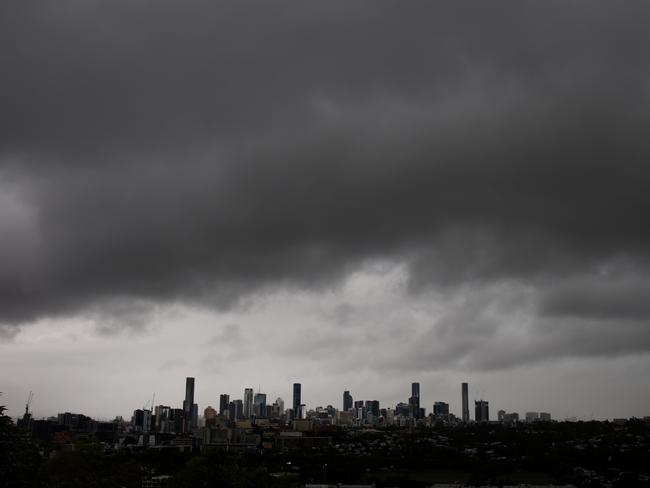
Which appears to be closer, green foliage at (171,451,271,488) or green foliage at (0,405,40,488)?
green foliage at (0,405,40,488)

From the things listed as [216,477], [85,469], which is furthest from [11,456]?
[85,469]

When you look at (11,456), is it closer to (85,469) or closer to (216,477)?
(216,477)

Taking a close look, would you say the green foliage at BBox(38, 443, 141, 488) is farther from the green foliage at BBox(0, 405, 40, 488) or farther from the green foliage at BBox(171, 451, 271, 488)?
the green foliage at BBox(0, 405, 40, 488)

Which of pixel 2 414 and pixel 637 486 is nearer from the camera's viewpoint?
pixel 2 414

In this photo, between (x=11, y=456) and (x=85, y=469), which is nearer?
(x=11, y=456)

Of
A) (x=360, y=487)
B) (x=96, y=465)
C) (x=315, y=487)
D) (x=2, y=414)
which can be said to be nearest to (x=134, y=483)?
(x=96, y=465)

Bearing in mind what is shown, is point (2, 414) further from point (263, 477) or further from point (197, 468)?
point (263, 477)

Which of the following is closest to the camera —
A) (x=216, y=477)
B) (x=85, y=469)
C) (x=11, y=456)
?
(x=11, y=456)

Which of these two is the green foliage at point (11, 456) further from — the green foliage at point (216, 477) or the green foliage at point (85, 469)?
the green foliage at point (85, 469)

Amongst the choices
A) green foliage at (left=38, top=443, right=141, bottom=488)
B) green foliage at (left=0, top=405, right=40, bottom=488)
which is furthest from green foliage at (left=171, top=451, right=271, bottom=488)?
green foliage at (left=0, top=405, right=40, bottom=488)

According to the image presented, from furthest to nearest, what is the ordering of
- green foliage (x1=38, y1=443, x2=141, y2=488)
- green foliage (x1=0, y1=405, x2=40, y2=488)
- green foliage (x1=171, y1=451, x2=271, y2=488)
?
green foliage (x1=38, y1=443, x2=141, y2=488)
green foliage (x1=171, y1=451, x2=271, y2=488)
green foliage (x1=0, y1=405, x2=40, y2=488)

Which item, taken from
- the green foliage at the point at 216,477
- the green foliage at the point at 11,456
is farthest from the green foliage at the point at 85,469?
the green foliage at the point at 11,456
